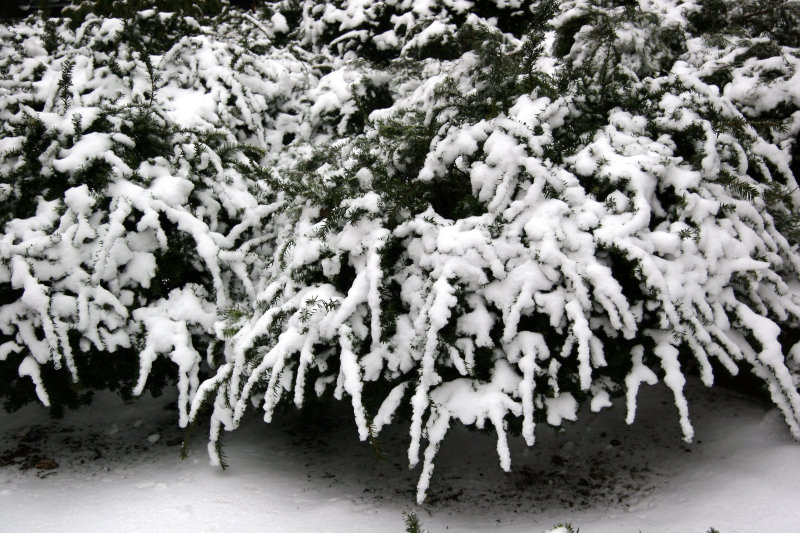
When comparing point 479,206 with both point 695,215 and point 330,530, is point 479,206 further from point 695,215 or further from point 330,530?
point 330,530

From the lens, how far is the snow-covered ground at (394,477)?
7.23 ft

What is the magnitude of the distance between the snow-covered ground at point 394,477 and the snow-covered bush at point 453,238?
22 centimetres

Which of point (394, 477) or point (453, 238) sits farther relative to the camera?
point (394, 477)

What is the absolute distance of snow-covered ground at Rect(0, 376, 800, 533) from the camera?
7.23 feet

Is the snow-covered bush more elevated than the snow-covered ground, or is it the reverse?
the snow-covered bush

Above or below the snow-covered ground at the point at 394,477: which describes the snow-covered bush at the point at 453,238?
above

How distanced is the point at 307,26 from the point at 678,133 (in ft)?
15.1

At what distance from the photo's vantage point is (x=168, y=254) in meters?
2.84

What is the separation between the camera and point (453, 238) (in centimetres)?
225

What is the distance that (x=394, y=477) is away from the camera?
107 inches

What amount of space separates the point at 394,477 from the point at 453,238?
1.28m

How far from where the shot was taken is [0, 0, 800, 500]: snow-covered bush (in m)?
2.17

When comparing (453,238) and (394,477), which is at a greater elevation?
(453,238)

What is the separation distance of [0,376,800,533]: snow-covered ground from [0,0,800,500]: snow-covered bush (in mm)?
224
